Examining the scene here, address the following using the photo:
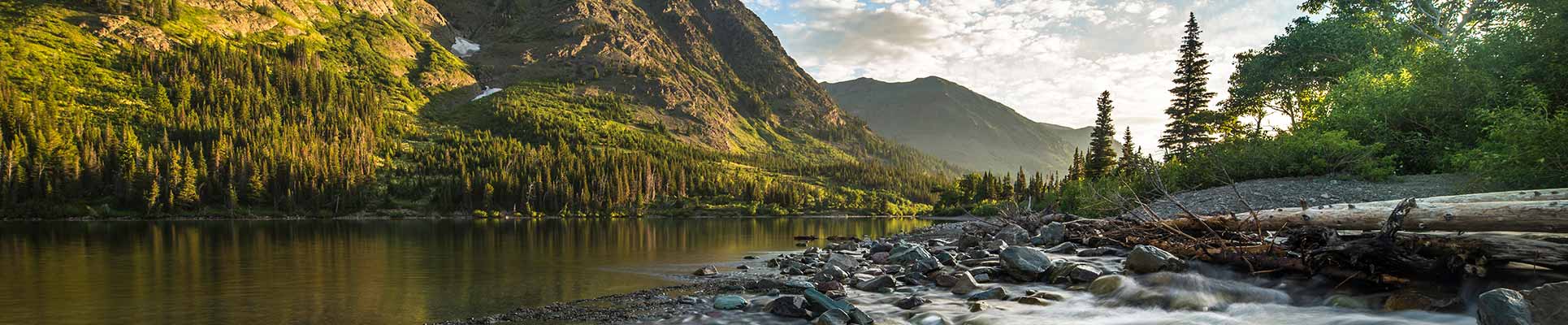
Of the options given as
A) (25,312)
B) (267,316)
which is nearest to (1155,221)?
(267,316)

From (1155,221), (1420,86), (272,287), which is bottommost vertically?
(272,287)

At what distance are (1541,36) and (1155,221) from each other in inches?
723

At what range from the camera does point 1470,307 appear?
28.2ft

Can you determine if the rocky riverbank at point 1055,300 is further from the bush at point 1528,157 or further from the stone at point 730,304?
the bush at point 1528,157

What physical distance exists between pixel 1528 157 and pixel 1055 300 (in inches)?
594

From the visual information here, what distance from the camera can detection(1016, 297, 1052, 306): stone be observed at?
38.3 feet

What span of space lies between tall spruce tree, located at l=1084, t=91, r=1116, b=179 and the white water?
76933mm

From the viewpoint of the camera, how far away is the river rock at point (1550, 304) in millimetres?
6133

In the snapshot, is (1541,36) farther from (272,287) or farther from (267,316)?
(272,287)

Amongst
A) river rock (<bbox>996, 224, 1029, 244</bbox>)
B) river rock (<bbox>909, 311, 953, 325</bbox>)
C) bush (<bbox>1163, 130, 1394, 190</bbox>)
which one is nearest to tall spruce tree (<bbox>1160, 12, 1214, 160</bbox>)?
bush (<bbox>1163, 130, 1394, 190</bbox>)

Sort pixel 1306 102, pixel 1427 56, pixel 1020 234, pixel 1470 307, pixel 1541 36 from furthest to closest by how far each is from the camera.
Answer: pixel 1306 102 → pixel 1427 56 → pixel 1020 234 → pixel 1541 36 → pixel 1470 307

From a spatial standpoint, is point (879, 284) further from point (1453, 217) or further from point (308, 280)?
point (308, 280)

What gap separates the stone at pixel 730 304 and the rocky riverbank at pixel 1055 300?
1.1 inches

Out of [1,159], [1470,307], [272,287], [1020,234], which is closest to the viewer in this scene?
[1470,307]
